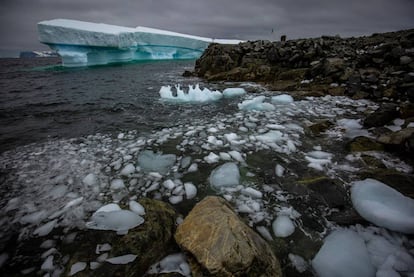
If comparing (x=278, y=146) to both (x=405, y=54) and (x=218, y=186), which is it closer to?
(x=218, y=186)

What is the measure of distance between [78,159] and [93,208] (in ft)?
3.30

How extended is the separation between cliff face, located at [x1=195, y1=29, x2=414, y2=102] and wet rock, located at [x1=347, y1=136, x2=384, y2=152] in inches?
97.3

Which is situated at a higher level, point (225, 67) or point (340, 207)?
point (225, 67)

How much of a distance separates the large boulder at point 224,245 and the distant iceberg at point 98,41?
20.2m

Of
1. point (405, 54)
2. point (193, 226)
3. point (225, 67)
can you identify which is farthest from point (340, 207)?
point (225, 67)

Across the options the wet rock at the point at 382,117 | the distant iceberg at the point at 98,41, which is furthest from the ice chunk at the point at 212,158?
the distant iceberg at the point at 98,41

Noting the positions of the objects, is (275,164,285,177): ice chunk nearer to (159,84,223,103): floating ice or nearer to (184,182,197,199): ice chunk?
(184,182,197,199): ice chunk

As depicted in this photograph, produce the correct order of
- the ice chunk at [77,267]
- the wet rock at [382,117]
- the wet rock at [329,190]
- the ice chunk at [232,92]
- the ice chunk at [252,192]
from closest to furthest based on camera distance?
the ice chunk at [77,267] < the wet rock at [329,190] < the ice chunk at [252,192] < the wet rock at [382,117] < the ice chunk at [232,92]

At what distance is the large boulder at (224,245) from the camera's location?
1.00m

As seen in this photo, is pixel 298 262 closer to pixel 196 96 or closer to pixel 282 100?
pixel 282 100

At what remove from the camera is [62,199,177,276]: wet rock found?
1.13 m

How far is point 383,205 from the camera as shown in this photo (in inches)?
58.2

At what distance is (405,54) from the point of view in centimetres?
504

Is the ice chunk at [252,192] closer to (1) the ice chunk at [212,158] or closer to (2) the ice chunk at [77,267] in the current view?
(1) the ice chunk at [212,158]
